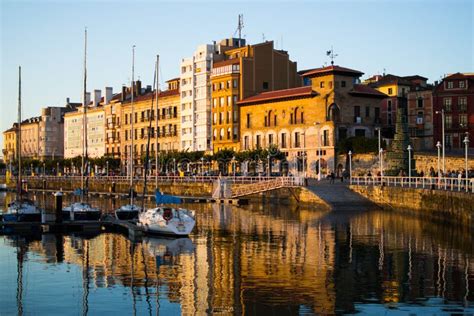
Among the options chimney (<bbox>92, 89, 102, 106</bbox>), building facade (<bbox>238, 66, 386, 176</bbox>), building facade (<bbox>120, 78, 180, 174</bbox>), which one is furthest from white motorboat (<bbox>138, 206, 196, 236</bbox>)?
chimney (<bbox>92, 89, 102, 106</bbox>)

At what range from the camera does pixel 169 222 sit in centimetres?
4959

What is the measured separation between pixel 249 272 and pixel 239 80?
8312cm

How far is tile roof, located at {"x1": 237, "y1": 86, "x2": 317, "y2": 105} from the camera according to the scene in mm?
104194

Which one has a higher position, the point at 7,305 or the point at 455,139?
the point at 455,139

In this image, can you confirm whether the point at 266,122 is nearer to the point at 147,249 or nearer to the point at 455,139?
the point at 455,139

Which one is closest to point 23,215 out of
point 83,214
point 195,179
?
point 83,214

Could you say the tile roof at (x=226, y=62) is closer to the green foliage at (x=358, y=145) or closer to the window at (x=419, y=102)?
the green foliage at (x=358, y=145)

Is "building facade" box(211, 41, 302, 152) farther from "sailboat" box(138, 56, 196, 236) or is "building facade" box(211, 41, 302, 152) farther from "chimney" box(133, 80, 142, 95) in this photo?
"sailboat" box(138, 56, 196, 236)

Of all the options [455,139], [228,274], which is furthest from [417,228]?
[455,139]

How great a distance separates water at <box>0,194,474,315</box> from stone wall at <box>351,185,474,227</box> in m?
1.35

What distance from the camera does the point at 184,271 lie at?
36.2 meters

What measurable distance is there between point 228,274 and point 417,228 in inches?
892

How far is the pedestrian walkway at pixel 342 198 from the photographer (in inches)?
2835

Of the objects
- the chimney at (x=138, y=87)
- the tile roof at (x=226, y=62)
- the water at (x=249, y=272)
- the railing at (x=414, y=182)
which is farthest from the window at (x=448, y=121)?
the chimney at (x=138, y=87)
